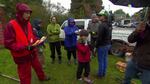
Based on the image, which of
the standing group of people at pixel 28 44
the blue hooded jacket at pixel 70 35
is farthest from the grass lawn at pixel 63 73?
the blue hooded jacket at pixel 70 35

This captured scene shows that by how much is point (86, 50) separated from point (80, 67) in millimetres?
462

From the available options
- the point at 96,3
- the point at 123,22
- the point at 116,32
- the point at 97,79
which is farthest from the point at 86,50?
the point at 96,3

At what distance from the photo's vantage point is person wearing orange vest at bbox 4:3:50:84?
5.84 m

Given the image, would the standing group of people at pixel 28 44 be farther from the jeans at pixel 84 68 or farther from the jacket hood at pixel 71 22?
the jacket hood at pixel 71 22

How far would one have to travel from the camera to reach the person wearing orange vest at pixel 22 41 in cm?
584

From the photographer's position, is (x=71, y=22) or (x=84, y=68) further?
(x=71, y=22)

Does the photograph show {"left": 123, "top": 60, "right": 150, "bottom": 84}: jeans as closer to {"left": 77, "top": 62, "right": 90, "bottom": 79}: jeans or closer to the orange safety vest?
the orange safety vest

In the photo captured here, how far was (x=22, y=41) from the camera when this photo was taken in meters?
5.95

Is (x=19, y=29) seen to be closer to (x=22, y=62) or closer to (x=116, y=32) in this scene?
(x=22, y=62)

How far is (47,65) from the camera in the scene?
411 inches

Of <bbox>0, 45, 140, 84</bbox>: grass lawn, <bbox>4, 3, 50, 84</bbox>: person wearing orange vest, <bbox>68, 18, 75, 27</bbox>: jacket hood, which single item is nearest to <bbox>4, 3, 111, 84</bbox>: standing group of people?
<bbox>4, 3, 50, 84</bbox>: person wearing orange vest

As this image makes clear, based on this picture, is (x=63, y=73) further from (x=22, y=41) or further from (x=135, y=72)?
(x=135, y=72)

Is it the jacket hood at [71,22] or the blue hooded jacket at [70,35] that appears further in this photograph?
the blue hooded jacket at [70,35]

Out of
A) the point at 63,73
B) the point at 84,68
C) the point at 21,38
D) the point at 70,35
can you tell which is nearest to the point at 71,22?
the point at 70,35
